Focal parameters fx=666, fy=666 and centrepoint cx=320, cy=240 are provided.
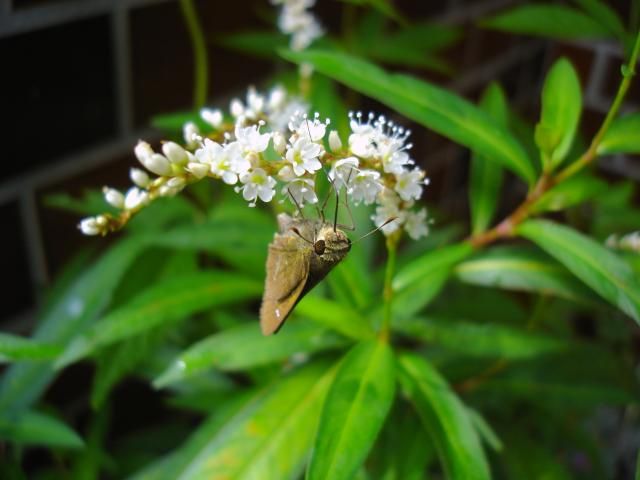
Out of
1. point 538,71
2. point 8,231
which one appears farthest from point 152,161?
point 538,71

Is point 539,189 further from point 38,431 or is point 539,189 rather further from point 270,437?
point 38,431

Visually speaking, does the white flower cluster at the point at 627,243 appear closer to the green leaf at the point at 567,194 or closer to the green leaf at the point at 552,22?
the green leaf at the point at 567,194

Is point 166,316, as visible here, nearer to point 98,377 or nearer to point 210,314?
point 98,377

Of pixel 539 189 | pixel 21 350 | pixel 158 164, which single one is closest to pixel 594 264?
pixel 539 189

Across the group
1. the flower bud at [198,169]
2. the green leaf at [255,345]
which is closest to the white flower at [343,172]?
the flower bud at [198,169]

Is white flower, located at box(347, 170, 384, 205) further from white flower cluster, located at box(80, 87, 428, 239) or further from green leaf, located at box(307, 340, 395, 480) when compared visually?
green leaf, located at box(307, 340, 395, 480)
